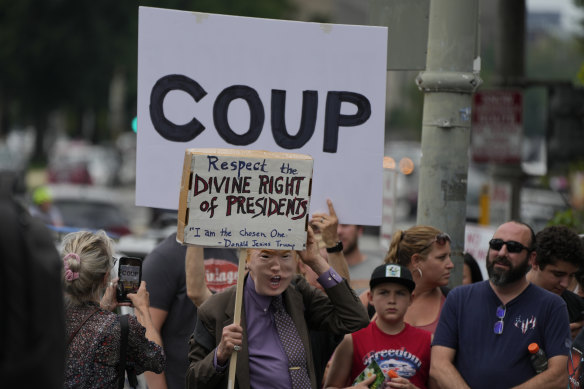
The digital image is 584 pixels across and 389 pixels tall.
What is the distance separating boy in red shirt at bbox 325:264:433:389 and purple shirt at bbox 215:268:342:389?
15.5 inches

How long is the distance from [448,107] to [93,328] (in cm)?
240

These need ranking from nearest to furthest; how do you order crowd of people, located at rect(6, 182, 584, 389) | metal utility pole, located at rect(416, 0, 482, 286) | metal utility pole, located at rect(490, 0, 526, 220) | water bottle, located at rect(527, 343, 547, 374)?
crowd of people, located at rect(6, 182, 584, 389)
water bottle, located at rect(527, 343, 547, 374)
metal utility pole, located at rect(416, 0, 482, 286)
metal utility pole, located at rect(490, 0, 526, 220)

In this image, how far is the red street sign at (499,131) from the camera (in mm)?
12875

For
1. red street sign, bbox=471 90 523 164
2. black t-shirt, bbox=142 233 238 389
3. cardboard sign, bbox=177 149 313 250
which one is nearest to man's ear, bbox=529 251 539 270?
cardboard sign, bbox=177 149 313 250

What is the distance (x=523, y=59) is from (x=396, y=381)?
9.50 m

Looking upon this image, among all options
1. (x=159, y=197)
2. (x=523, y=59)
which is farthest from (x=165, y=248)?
(x=523, y=59)

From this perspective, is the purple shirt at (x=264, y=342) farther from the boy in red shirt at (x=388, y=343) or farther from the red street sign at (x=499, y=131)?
the red street sign at (x=499, y=131)

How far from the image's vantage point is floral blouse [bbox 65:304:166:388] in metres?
4.42

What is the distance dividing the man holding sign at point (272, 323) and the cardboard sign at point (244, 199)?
191 millimetres

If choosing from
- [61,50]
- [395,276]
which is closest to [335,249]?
[395,276]

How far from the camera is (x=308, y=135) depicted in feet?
18.1

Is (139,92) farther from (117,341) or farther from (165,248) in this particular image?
(117,341)

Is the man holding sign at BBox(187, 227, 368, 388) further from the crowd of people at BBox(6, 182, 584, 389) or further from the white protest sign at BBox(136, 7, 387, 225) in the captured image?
the white protest sign at BBox(136, 7, 387, 225)

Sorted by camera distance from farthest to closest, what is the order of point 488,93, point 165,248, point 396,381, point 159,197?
point 488,93 → point 165,248 → point 159,197 → point 396,381
